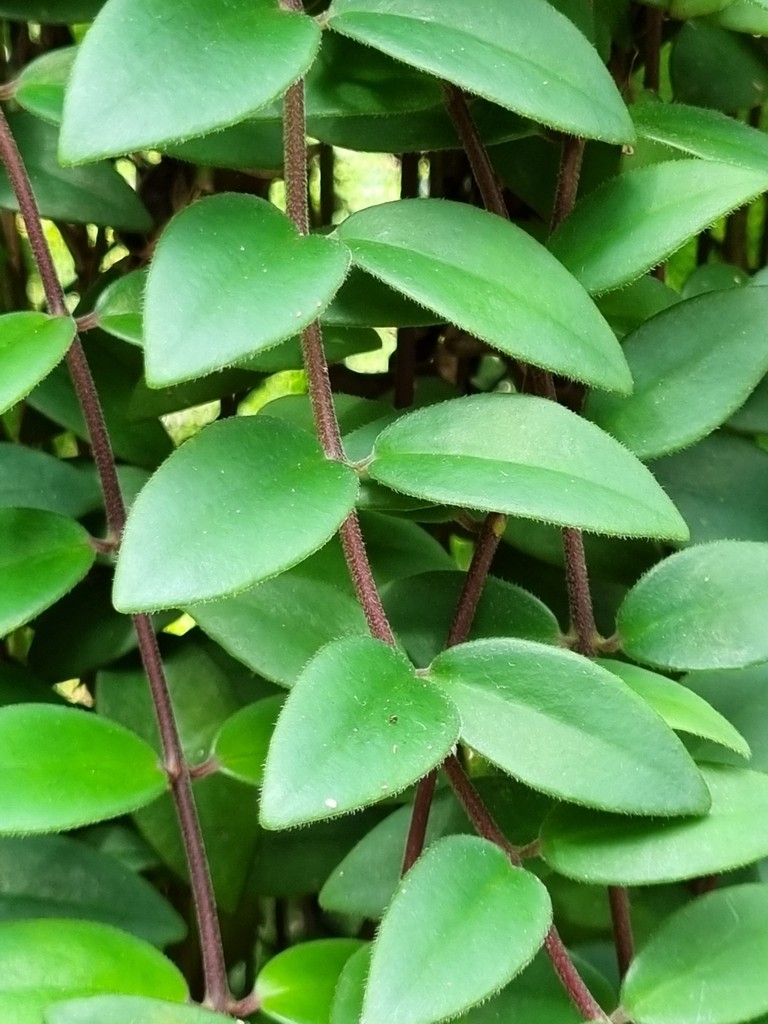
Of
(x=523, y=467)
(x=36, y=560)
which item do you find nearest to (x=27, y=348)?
(x=36, y=560)

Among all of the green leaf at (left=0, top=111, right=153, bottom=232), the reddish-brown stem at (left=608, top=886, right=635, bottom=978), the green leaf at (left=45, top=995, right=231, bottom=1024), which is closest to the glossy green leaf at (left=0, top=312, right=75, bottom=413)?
the green leaf at (left=0, top=111, right=153, bottom=232)

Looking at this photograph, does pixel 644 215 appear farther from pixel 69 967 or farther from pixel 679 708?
pixel 69 967

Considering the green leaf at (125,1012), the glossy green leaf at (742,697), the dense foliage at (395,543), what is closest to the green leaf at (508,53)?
the dense foliage at (395,543)

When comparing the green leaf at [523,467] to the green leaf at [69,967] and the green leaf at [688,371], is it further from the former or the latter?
the green leaf at [69,967]

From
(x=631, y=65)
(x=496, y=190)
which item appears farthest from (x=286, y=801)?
(x=631, y=65)

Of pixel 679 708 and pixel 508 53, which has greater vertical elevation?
pixel 508 53

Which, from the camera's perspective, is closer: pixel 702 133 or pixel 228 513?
pixel 228 513
